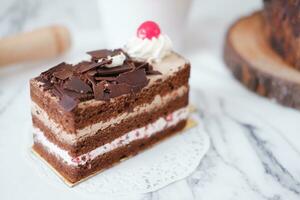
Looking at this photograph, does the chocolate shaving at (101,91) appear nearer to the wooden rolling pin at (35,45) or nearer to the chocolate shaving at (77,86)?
the chocolate shaving at (77,86)

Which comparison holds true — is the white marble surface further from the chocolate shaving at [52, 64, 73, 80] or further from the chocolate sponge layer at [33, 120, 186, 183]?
the chocolate shaving at [52, 64, 73, 80]

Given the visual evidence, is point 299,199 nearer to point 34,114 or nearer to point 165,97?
point 165,97

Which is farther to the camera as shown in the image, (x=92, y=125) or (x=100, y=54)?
(x=100, y=54)

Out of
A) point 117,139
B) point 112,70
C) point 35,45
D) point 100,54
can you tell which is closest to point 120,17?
point 35,45

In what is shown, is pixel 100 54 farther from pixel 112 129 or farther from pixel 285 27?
pixel 285 27

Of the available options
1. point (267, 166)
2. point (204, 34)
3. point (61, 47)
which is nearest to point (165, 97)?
point (267, 166)

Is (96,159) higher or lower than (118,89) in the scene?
lower

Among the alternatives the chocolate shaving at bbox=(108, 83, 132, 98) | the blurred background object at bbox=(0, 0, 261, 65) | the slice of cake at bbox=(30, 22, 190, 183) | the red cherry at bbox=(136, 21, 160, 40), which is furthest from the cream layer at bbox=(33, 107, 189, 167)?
the blurred background object at bbox=(0, 0, 261, 65)
